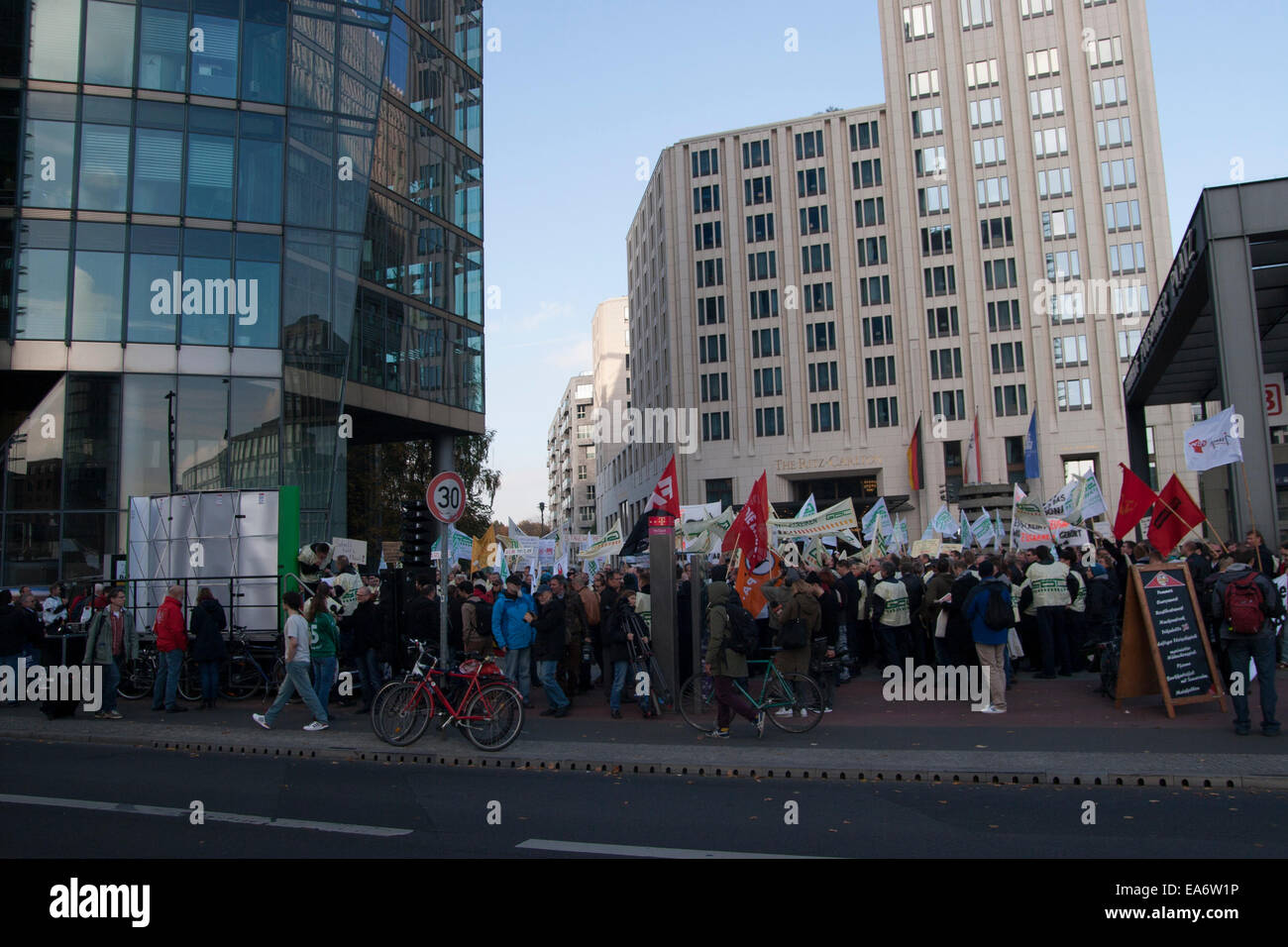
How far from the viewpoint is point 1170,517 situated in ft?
45.1

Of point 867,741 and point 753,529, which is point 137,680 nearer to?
point 753,529

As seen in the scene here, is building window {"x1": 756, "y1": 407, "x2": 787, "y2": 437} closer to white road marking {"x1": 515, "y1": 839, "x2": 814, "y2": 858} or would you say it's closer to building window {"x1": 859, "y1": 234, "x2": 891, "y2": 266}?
building window {"x1": 859, "y1": 234, "x2": 891, "y2": 266}

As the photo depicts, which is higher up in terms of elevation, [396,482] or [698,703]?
[396,482]

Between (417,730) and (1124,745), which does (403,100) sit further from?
(1124,745)

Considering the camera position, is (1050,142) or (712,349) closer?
(1050,142)

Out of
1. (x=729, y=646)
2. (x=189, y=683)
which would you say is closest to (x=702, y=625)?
(x=729, y=646)

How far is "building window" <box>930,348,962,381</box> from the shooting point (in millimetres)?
66688

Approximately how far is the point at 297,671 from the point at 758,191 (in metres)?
65.4

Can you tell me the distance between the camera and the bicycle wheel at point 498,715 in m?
10.6

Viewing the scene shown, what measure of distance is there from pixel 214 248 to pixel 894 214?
52578 mm

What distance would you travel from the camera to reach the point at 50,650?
1534 centimetres

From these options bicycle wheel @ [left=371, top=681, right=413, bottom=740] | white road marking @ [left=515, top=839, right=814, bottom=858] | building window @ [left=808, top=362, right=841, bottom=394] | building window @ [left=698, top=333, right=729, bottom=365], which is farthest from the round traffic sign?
building window @ [left=698, top=333, right=729, bottom=365]

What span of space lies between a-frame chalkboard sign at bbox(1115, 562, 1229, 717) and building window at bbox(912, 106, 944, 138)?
6328cm

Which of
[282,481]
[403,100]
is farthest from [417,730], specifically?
[403,100]
